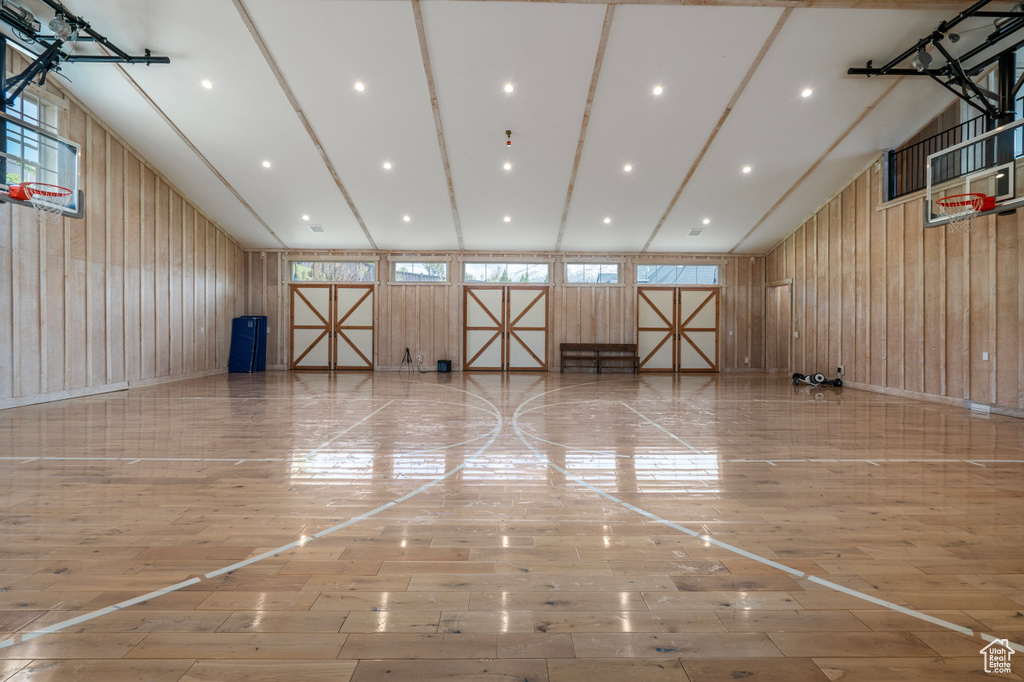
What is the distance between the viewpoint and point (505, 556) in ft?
8.45

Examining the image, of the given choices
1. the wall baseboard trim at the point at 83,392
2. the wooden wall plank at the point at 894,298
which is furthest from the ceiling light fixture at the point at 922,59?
the wall baseboard trim at the point at 83,392

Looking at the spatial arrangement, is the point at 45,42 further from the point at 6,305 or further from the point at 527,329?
the point at 527,329

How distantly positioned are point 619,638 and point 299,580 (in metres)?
1.51

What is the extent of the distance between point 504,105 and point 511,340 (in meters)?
7.90

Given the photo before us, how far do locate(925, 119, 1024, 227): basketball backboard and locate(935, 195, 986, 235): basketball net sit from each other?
120mm

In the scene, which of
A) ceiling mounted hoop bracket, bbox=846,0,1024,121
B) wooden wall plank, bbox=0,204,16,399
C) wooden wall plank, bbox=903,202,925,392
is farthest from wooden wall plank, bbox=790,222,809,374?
wooden wall plank, bbox=0,204,16,399

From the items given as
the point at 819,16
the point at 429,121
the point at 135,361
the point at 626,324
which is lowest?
the point at 135,361

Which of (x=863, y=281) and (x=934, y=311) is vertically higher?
(x=863, y=281)

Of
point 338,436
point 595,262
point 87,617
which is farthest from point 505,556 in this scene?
point 595,262

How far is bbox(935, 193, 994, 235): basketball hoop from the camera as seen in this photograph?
284 inches

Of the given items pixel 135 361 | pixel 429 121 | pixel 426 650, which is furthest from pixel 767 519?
pixel 135 361

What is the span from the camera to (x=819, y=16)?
7.30 meters

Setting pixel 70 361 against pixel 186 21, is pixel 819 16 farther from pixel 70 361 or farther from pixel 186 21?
pixel 70 361

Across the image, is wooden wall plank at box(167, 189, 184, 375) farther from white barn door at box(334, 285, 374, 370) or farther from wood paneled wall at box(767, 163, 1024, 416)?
wood paneled wall at box(767, 163, 1024, 416)
